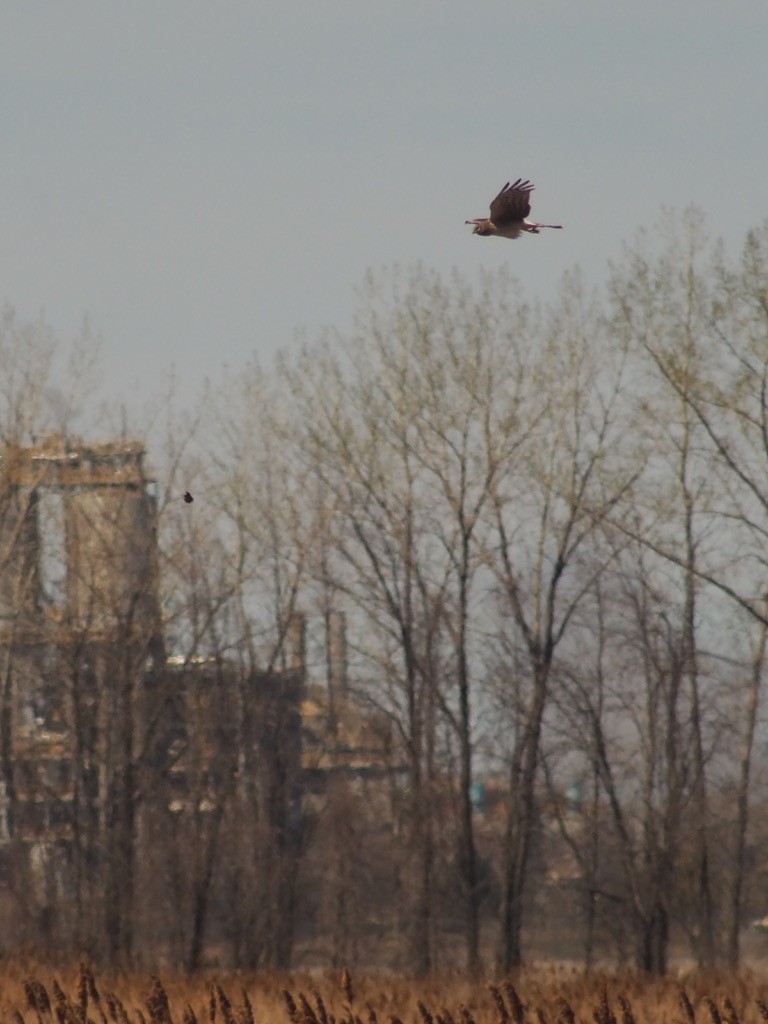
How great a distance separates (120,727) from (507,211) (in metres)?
26.3

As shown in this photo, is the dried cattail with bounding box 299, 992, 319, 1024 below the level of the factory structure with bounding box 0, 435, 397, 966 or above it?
below

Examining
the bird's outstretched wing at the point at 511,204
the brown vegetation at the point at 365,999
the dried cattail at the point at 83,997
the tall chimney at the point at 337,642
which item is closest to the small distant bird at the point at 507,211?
the bird's outstretched wing at the point at 511,204

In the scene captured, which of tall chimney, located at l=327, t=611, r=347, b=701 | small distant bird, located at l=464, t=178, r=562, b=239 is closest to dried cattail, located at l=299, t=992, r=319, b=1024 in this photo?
small distant bird, located at l=464, t=178, r=562, b=239

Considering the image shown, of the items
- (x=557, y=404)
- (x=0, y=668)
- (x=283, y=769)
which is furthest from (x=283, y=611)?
(x=557, y=404)

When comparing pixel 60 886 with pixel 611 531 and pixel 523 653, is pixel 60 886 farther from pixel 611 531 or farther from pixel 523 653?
pixel 611 531

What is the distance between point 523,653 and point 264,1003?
1729 centimetres

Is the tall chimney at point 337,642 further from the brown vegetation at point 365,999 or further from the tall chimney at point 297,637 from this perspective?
the brown vegetation at point 365,999

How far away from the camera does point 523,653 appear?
32.9 metres

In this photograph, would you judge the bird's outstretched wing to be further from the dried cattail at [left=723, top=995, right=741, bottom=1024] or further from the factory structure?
the factory structure

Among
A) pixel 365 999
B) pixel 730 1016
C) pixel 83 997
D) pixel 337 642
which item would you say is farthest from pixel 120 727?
pixel 730 1016

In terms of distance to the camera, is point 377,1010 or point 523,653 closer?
point 377,1010

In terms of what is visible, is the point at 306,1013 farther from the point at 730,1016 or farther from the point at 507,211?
the point at 507,211

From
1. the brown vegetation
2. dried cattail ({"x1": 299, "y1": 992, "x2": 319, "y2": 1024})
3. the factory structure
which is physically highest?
the factory structure

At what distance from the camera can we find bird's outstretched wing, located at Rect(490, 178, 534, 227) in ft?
23.7
